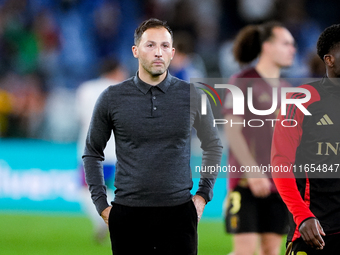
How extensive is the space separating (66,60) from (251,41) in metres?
8.50

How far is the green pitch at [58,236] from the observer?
7.21m

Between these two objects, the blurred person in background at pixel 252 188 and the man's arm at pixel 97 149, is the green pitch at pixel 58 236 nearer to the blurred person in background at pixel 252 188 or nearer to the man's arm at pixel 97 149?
the blurred person in background at pixel 252 188

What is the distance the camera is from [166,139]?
3400mm

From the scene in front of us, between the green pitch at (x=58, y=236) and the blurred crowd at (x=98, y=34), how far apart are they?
3292mm

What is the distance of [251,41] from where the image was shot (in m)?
5.27

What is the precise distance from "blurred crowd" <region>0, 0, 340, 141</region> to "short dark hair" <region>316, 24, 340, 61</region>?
8.68 metres

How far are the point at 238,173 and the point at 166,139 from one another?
5.52ft

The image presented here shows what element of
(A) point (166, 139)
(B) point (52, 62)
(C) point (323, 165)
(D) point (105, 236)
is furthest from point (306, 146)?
(B) point (52, 62)

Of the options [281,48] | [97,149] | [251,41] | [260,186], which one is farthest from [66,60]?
[97,149]

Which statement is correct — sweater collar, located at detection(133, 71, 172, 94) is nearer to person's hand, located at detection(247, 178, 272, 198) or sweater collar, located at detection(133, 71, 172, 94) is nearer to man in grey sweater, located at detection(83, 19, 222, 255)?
man in grey sweater, located at detection(83, 19, 222, 255)

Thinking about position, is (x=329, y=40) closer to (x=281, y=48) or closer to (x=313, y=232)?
(x=313, y=232)

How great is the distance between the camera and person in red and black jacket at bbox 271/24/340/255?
10.6 feet

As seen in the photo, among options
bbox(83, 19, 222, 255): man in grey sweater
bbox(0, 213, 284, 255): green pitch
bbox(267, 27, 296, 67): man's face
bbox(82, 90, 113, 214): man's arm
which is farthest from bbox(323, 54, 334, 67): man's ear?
bbox(0, 213, 284, 255): green pitch

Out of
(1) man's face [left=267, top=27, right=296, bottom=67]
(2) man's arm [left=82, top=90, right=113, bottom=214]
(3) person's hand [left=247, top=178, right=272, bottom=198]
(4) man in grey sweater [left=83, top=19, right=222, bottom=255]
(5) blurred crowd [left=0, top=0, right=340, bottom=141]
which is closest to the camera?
(4) man in grey sweater [left=83, top=19, right=222, bottom=255]
